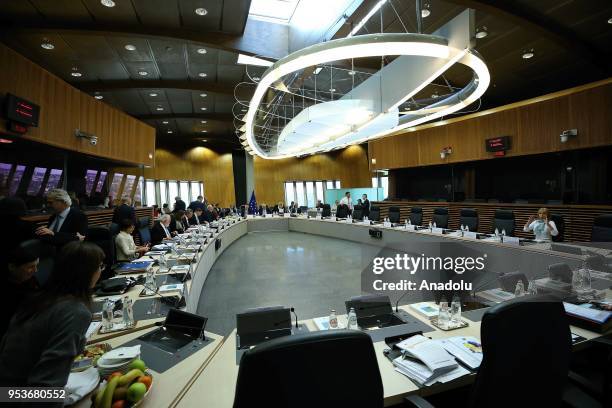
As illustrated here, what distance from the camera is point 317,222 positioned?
11.0 m

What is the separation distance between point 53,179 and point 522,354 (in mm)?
8726

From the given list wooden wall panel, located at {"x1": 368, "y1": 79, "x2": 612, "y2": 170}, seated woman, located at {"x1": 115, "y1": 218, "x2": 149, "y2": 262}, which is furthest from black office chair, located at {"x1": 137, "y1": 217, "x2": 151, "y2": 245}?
wooden wall panel, located at {"x1": 368, "y1": 79, "x2": 612, "y2": 170}

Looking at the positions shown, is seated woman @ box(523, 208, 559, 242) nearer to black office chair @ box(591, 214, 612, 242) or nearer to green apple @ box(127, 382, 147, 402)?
black office chair @ box(591, 214, 612, 242)

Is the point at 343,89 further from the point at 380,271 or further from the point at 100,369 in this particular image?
the point at 100,369

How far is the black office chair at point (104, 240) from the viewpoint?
366 centimetres

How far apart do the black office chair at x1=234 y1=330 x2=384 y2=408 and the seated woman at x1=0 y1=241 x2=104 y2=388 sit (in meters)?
0.84

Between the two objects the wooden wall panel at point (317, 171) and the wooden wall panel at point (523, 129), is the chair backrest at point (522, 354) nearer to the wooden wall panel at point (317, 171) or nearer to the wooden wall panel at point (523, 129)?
the wooden wall panel at point (523, 129)

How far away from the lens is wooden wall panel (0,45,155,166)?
474 centimetres

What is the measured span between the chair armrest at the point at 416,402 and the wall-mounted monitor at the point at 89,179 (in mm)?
10594

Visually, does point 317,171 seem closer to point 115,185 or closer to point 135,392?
point 115,185

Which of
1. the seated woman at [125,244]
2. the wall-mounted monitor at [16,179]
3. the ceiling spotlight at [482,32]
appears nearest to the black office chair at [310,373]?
the seated woman at [125,244]

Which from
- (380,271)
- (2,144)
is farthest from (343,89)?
(2,144)

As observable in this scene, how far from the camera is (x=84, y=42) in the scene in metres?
5.81

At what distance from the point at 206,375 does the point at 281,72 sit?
3051mm
